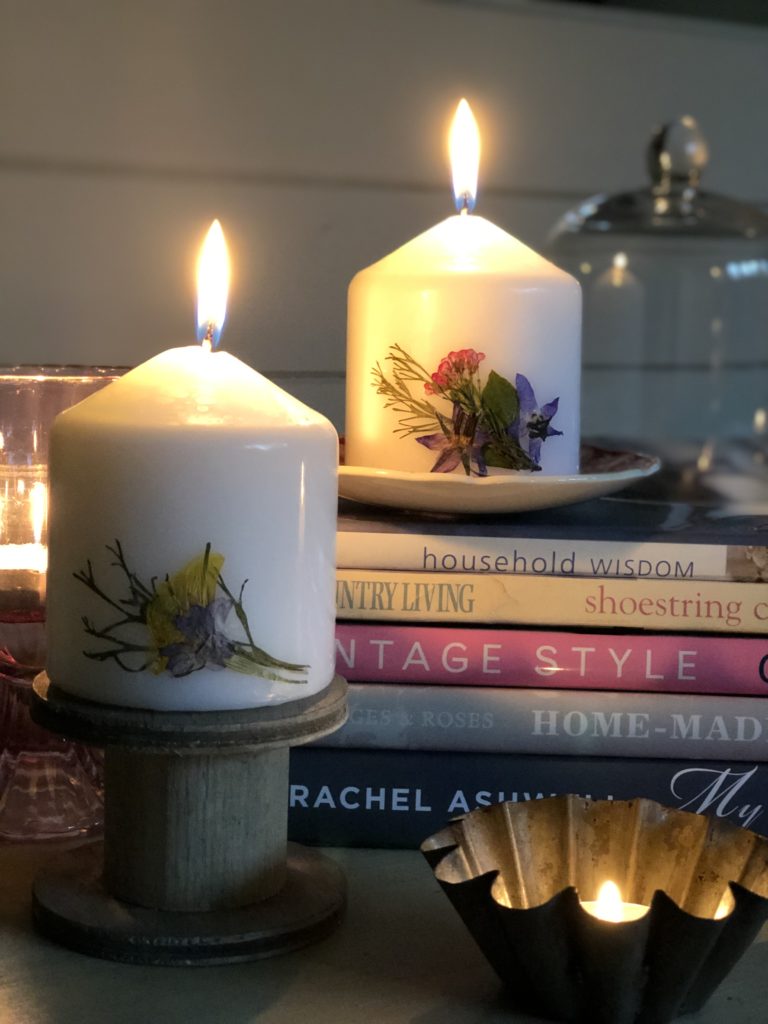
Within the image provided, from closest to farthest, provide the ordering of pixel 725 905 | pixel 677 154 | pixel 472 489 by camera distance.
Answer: pixel 725 905
pixel 472 489
pixel 677 154

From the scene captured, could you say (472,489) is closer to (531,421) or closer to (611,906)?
(531,421)

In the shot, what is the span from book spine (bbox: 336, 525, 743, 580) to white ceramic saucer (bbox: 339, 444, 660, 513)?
16 mm

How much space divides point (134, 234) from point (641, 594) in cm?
47

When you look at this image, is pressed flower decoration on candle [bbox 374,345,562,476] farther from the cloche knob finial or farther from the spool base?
the cloche knob finial

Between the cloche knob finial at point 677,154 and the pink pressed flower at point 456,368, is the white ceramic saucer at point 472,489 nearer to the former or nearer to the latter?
the pink pressed flower at point 456,368

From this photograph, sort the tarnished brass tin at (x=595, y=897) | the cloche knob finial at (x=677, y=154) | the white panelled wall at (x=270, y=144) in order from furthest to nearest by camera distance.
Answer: the cloche knob finial at (x=677, y=154) → the white panelled wall at (x=270, y=144) → the tarnished brass tin at (x=595, y=897)

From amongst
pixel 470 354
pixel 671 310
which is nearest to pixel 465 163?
pixel 470 354

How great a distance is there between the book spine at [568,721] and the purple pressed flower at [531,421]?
0.11 m

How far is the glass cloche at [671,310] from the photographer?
111 cm

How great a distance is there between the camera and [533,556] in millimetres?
587

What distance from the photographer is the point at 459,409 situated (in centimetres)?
60

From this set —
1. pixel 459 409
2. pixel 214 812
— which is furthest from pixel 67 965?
pixel 459 409

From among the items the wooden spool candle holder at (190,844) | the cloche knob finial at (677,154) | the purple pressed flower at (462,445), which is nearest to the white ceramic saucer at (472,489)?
the purple pressed flower at (462,445)

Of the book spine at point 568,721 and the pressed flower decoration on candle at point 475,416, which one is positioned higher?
the pressed flower decoration on candle at point 475,416
